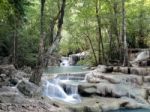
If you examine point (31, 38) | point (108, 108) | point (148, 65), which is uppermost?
point (31, 38)

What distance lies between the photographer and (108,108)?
13453 millimetres

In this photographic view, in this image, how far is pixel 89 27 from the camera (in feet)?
84.7

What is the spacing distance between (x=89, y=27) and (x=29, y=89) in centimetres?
1401

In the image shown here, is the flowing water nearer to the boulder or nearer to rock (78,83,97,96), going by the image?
rock (78,83,97,96)

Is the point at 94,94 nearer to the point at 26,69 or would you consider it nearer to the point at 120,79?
the point at 120,79

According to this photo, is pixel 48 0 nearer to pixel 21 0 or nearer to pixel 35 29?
pixel 35 29

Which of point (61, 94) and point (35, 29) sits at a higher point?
point (35, 29)

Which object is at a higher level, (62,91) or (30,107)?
(30,107)

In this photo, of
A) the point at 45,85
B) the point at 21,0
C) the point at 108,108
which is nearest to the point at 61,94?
the point at 45,85

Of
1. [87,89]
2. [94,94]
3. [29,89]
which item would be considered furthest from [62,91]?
[29,89]

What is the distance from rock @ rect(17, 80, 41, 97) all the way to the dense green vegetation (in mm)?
8904

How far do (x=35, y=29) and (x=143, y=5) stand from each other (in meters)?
9.93

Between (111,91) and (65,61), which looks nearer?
(111,91)

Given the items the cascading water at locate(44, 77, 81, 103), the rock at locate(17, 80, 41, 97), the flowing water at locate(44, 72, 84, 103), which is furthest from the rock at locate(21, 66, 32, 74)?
the rock at locate(17, 80, 41, 97)
